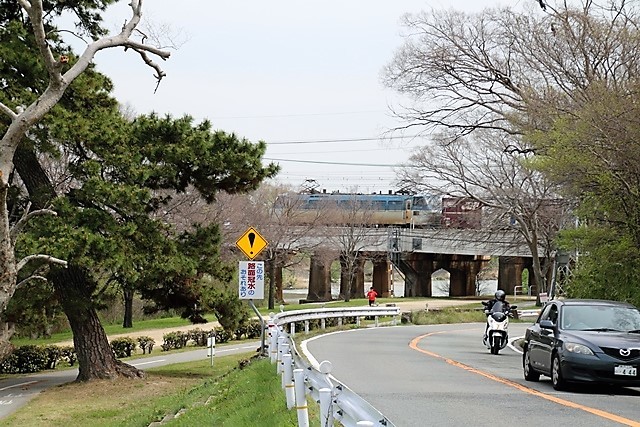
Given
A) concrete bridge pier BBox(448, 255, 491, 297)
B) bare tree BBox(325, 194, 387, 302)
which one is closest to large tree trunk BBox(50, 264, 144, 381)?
bare tree BBox(325, 194, 387, 302)

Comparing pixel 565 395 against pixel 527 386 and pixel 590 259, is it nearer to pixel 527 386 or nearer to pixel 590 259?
pixel 527 386

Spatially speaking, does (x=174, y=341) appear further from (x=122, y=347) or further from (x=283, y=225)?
(x=283, y=225)

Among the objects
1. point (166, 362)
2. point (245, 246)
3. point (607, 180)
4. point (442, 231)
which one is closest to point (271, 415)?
point (245, 246)

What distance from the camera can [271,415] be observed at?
37.7 feet

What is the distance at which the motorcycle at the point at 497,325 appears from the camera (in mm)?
24531

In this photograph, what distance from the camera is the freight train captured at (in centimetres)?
6022

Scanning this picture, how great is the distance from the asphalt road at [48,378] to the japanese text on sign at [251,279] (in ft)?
19.1

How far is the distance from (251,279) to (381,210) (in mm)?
49483

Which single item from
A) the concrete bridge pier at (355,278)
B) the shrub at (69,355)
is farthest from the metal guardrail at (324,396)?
the concrete bridge pier at (355,278)

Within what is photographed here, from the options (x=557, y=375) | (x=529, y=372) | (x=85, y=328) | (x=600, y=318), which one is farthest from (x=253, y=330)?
(x=557, y=375)

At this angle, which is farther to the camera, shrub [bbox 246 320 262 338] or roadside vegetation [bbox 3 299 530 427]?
shrub [bbox 246 320 262 338]

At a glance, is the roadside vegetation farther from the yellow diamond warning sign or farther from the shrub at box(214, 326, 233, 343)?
the shrub at box(214, 326, 233, 343)

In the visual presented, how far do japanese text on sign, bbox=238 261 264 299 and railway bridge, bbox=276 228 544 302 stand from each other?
120 feet

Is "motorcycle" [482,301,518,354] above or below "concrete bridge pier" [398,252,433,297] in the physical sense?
below
